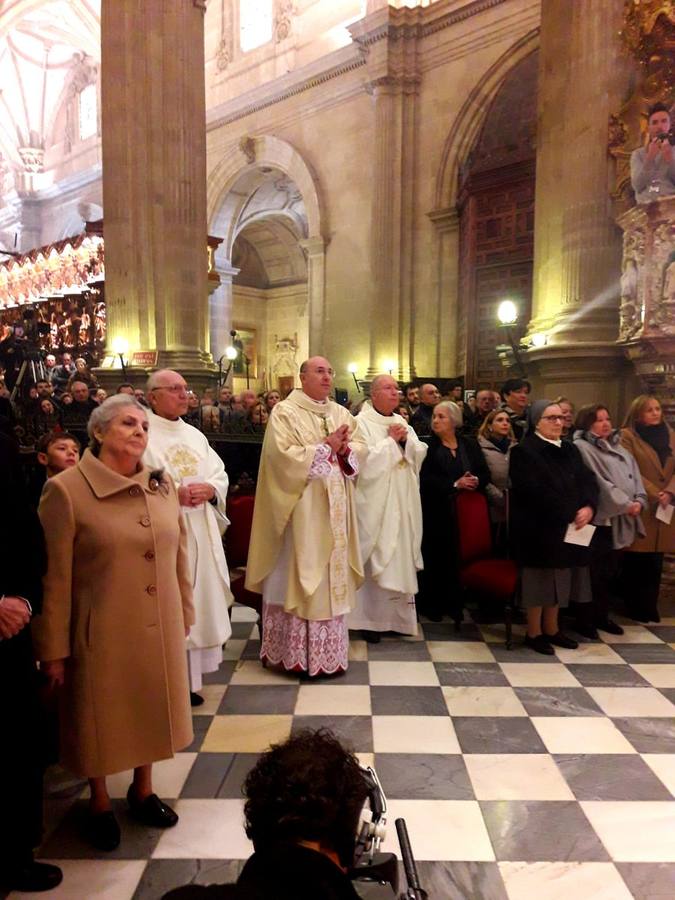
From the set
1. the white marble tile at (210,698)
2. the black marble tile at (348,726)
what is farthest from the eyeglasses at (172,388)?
the black marble tile at (348,726)

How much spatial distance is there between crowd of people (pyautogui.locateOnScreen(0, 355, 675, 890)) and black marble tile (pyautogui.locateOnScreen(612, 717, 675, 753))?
3.43 feet

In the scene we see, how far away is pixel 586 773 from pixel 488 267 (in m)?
12.4

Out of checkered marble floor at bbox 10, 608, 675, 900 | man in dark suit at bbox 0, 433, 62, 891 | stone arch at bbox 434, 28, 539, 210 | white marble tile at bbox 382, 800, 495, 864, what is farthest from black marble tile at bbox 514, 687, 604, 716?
stone arch at bbox 434, 28, 539, 210

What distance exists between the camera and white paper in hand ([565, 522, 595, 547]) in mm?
4621

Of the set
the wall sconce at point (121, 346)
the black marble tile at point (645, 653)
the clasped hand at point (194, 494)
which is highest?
the wall sconce at point (121, 346)

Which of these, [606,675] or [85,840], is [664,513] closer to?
[606,675]

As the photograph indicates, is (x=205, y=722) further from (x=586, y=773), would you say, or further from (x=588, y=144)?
(x=588, y=144)

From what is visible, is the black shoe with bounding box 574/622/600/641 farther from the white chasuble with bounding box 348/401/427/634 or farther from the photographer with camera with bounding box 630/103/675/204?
the photographer with camera with bounding box 630/103/675/204

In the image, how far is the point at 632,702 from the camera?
398 centimetres

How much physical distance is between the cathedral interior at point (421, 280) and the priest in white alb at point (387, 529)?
0.25m

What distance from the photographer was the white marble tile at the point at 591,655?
4.60 metres

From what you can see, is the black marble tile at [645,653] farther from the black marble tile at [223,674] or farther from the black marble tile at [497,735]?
the black marble tile at [223,674]

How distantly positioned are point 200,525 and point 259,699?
111cm

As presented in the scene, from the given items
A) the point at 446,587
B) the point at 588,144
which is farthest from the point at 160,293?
the point at 446,587
